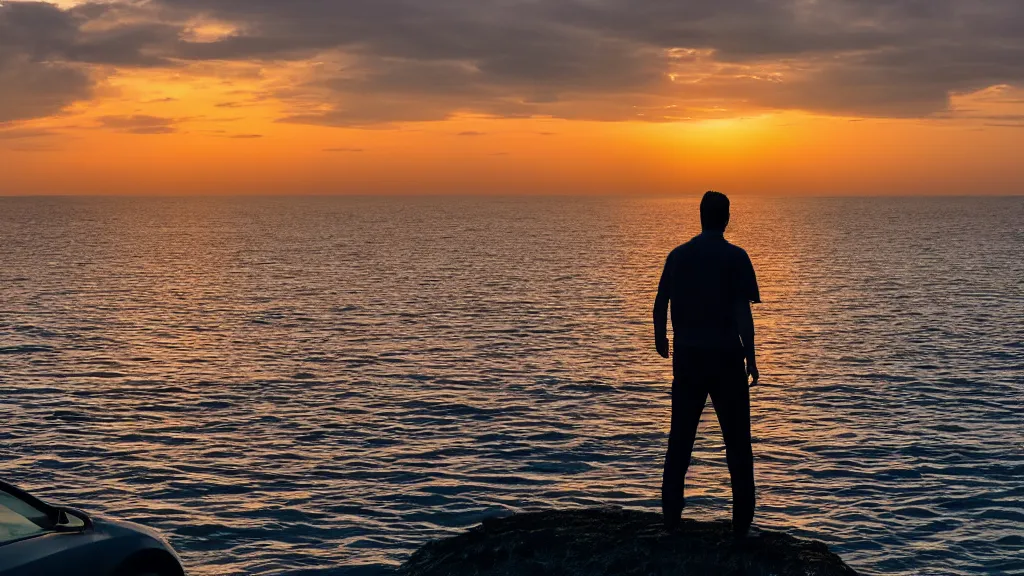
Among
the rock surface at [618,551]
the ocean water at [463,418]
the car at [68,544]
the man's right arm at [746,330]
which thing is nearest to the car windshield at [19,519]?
the car at [68,544]

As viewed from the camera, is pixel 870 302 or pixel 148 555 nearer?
pixel 148 555

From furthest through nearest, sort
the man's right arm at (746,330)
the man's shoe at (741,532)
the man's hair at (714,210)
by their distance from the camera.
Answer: the man's shoe at (741,532)
the man's hair at (714,210)
the man's right arm at (746,330)

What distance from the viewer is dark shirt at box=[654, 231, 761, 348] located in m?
9.12

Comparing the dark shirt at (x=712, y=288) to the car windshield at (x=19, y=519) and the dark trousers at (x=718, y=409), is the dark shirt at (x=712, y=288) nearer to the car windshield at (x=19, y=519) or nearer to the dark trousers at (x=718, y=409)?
the dark trousers at (x=718, y=409)

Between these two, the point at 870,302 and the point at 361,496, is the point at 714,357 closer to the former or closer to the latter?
the point at 361,496

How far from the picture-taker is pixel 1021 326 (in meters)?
→ 42.0

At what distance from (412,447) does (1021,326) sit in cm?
3128

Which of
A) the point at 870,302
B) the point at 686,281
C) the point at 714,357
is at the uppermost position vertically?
the point at 686,281

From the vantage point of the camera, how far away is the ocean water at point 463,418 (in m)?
15.9

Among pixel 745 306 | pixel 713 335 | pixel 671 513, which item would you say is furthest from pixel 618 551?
pixel 745 306

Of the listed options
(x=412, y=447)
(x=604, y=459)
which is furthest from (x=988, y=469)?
(x=412, y=447)

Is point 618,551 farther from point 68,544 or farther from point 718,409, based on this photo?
point 68,544

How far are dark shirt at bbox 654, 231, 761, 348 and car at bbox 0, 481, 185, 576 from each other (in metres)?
4.60

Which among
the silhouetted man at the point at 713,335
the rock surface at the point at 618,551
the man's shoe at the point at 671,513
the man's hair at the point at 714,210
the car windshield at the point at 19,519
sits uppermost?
the man's hair at the point at 714,210
